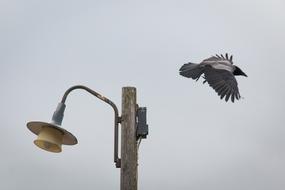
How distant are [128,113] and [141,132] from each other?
273 millimetres

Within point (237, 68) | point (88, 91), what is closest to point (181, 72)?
point (237, 68)

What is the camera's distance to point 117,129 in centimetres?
723

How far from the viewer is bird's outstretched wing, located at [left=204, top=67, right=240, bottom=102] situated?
13599 millimetres

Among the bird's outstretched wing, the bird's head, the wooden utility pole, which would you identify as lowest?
the wooden utility pole

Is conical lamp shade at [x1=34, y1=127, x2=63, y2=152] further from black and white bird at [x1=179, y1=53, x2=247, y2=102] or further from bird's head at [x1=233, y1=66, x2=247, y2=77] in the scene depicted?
bird's head at [x1=233, y1=66, x2=247, y2=77]

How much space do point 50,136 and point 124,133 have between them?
801mm

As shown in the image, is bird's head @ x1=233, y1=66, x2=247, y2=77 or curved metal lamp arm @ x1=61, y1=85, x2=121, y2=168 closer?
curved metal lamp arm @ x1=61, y1=85, x2=121, y2=168

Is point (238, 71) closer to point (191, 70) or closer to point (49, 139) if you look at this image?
point (191, 70)

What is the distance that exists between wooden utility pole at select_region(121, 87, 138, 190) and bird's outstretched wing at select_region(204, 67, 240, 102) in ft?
20.8

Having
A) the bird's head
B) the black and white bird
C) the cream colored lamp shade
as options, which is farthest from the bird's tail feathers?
the cream colored lamp shade

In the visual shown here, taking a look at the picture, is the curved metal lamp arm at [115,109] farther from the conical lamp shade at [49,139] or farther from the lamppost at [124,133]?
the conical lamp shade at [49,139]

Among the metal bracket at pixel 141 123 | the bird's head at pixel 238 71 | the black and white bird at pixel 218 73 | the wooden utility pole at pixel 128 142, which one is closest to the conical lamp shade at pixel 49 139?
the wooden utility pole at pixel 128 142

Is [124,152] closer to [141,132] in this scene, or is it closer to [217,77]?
[141,132]

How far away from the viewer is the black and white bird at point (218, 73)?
13.7m
